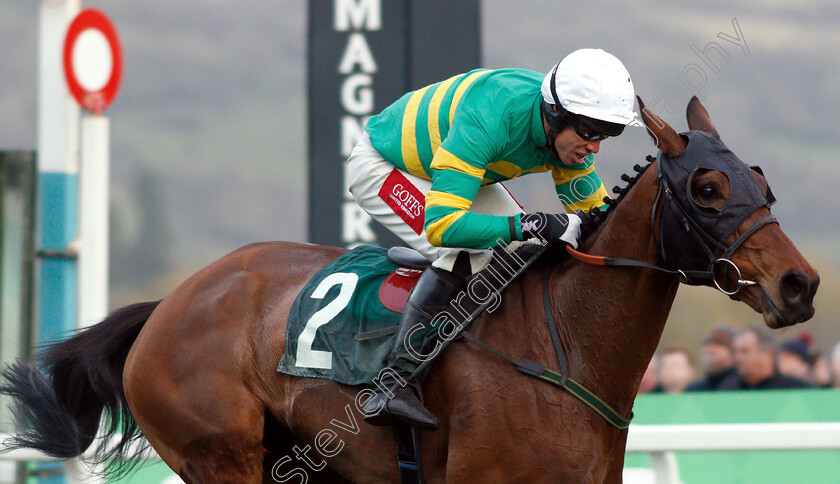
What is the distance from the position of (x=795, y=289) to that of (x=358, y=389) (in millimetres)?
1366

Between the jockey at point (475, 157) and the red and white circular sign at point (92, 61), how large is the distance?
2.47 metres

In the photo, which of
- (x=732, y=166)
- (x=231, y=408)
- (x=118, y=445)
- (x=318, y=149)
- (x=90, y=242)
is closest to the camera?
(x=732, y=166)

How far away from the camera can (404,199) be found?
10.9ft

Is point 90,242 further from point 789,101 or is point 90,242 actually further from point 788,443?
point 789,101

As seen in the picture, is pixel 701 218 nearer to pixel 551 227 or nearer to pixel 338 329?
pixel 551 227

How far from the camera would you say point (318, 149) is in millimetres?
6086

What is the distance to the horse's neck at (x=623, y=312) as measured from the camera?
2.85 m

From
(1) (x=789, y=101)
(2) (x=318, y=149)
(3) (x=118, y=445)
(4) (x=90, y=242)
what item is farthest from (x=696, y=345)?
(3) (x=118, y=445)

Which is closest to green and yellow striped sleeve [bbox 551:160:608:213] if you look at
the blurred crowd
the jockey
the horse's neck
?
Result: the jockey

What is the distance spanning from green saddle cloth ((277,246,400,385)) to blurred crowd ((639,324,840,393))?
2.67 meters

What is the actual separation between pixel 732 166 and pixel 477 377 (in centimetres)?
96

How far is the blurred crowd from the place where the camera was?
5375mm

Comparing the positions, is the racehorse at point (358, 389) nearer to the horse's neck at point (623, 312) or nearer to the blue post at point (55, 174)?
the horse's neck at point (623, 312)

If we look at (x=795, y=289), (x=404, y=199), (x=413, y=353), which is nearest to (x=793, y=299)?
(x=795, y=289)
